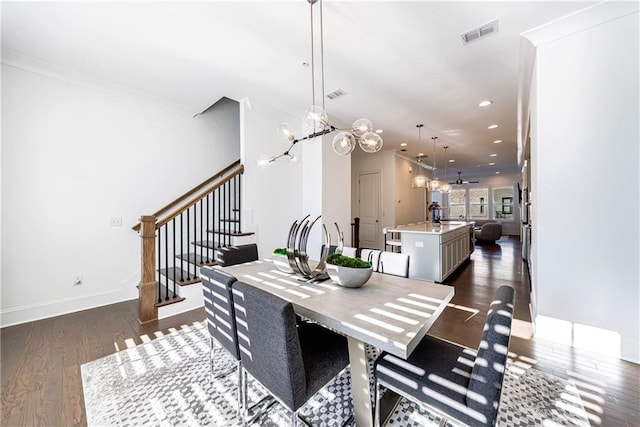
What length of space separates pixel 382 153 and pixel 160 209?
5.90 metres

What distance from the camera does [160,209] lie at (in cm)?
389

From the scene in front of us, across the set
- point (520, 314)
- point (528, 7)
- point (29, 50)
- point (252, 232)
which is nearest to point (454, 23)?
point (528, 7)

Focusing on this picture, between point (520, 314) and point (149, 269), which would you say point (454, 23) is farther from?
point (149, 269)

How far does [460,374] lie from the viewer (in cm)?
123

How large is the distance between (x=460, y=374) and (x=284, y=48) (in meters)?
3.09

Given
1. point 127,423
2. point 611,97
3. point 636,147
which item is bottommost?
point 127,423

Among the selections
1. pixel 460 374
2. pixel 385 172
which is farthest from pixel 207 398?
pixel 385 172

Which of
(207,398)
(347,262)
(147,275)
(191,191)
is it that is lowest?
(207,398)

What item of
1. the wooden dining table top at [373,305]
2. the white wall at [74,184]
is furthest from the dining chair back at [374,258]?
the white wall at [74,184]

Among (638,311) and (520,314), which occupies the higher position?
(638,311)

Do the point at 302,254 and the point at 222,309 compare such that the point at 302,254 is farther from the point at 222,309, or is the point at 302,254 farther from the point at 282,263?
→ the point at 222,309

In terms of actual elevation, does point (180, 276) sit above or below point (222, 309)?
below

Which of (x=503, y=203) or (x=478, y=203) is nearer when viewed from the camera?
(x=503, y=203)

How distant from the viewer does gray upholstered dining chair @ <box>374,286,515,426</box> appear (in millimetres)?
1010
